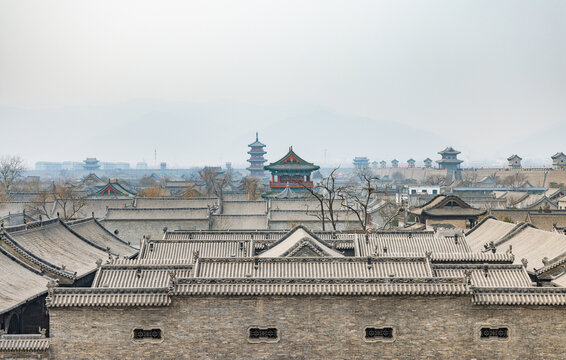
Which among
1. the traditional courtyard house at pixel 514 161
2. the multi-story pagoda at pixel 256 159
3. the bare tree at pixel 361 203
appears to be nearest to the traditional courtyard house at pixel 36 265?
the bare tree at pixel 361 203

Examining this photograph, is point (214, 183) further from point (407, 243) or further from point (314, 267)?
point (314, 267)

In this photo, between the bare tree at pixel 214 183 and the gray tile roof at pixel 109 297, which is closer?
the gray tile roof at pixel 109 297

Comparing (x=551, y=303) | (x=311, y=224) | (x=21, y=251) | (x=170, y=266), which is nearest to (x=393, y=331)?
(x=551, y=303)

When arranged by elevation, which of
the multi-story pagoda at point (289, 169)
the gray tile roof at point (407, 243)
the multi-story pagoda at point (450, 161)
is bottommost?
the gray tile roof at point (407, 243)

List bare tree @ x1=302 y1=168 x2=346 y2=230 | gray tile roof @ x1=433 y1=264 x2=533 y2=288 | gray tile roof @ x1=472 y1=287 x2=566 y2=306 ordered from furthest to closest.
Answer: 1. bare tree @ x1=302 y1=168 x2=346 y2=230
2. gray tile roof @ x1=433 y1=264 x2=533 y2=288
3. gray tile roof @ x1=472 y1=287 x2=566 y2=306

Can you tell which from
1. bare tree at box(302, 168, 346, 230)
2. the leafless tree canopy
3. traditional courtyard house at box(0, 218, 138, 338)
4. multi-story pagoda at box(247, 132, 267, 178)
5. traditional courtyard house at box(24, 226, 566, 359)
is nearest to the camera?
traditional courtyard house at box(24, 226, 566, 359)

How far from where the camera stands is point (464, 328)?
1928 centimetres

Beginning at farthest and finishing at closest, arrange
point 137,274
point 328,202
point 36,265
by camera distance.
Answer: point 328,202
point 36,265
point 137,274

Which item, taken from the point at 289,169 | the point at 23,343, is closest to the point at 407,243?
the point at 23,343

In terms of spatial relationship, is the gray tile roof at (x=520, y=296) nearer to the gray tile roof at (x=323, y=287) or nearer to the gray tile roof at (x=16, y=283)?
the gray tile roof at (x=323, y=287)

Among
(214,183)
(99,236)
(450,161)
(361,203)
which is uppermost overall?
(450,161)

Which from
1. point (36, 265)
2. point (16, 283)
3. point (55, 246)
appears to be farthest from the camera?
point (55, 246)

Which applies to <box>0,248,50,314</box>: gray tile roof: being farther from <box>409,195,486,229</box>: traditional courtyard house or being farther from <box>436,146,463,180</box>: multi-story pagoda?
<box>436,146,463,180</box>: multi-story pagoda

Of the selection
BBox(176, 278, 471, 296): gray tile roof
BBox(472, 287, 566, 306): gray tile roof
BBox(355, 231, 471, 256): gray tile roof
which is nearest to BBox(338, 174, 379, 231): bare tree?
BBox(355, 231, 471, 256): gray tile roof
